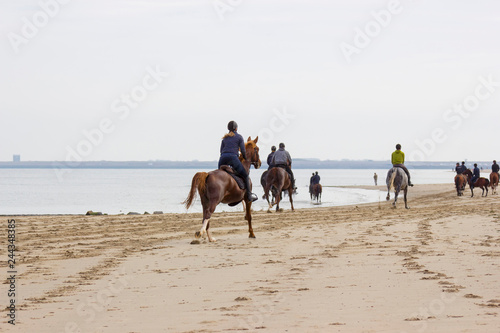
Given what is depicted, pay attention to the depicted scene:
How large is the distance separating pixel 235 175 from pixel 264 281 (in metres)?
6.24

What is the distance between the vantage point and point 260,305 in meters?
7.45

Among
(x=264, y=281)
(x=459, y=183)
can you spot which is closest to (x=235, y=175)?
(x=264, y=281)

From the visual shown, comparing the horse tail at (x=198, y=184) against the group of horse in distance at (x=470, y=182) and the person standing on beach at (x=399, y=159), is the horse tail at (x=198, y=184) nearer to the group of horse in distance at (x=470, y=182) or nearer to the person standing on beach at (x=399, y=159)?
the person standing on beach at (x=399, y=159)

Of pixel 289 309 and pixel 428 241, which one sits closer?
pixel 289 309

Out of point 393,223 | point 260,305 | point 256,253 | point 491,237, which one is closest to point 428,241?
point 491,237

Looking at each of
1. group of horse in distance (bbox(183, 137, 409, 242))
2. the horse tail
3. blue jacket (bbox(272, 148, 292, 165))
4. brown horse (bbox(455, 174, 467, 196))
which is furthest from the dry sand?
brown horse (bbox(455, 174, 467, 196))

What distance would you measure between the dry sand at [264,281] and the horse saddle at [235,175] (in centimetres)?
123

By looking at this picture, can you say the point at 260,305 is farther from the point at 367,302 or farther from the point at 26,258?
the point at 26,258

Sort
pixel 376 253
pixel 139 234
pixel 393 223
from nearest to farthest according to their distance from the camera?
pixel 376 253
pixel 139 234
pixel 393 223

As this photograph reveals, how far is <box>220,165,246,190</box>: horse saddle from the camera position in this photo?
1499cm

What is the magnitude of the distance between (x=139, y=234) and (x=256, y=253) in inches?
198

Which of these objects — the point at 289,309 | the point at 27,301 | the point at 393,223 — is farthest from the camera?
the point at 393,223

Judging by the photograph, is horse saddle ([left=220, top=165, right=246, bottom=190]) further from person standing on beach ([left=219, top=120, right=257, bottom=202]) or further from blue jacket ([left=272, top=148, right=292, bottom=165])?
blue jacket ([left=272, top=148, right=292, bottom=165])

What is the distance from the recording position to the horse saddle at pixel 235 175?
15.0m
